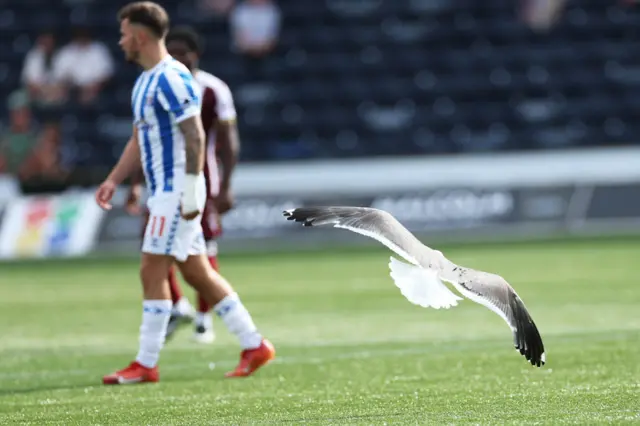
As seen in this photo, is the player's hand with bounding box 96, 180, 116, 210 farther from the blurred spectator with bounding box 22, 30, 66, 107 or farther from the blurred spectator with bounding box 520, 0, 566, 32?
the blurred spectator with bounding box 520, 0, 566, 32

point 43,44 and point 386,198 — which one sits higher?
point 43,44

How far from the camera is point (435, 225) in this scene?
1908cm

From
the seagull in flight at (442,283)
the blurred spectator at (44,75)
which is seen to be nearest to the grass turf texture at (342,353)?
the seagull in flight at (442,283)

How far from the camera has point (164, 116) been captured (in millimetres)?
8039

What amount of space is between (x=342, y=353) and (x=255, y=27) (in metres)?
13.2

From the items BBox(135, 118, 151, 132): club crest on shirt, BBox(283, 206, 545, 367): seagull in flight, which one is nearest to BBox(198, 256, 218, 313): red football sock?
BBox(135, 118, 151, 132): club crest on shirt

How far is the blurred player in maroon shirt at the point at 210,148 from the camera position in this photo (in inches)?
376

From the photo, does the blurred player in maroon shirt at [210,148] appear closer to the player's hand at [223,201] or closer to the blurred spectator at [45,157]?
the player's hand at [223,201]

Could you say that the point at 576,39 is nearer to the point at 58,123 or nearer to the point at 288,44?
the point at 288,44

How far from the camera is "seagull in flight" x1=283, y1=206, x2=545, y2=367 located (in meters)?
6.19

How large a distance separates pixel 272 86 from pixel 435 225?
169 inches

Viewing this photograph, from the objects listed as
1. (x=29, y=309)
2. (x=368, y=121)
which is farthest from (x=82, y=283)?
(x=368, y=121)

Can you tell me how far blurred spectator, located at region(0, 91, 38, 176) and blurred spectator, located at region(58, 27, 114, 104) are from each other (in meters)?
1.12

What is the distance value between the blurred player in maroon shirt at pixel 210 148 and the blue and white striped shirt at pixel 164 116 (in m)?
1.44
